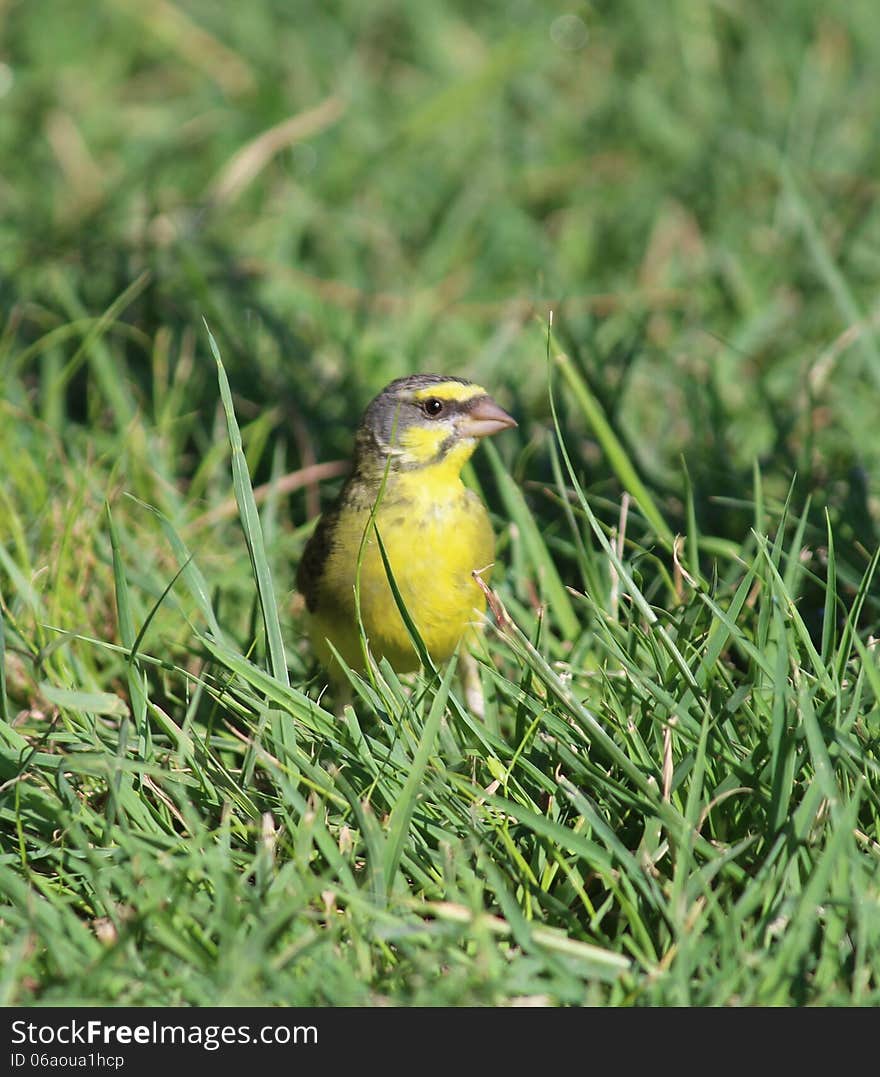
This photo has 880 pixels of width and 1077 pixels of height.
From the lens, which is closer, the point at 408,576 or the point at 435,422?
the point at 408,576

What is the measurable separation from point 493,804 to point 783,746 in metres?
0.57

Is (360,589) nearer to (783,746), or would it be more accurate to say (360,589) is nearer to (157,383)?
(783,746)

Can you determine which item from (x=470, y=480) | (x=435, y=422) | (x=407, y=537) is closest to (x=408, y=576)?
(x=407, y=537)

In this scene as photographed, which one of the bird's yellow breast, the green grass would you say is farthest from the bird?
the green grass

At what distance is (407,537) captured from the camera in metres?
3.52

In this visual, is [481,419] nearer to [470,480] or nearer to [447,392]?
[447,392]

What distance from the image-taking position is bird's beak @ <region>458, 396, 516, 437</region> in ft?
12.0

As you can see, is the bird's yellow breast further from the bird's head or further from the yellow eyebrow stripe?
the yellow eyebrow stripe

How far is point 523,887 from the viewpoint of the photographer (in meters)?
2.66

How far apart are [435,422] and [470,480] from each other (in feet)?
1.55

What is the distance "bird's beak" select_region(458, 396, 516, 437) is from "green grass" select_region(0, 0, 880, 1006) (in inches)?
5.3

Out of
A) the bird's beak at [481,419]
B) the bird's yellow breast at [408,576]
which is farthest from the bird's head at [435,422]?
the bird's yellow breast at [408,576]

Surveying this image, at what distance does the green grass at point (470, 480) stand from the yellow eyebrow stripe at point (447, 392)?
0.67ft

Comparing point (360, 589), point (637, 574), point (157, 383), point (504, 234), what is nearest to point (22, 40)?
point (504, 234)
